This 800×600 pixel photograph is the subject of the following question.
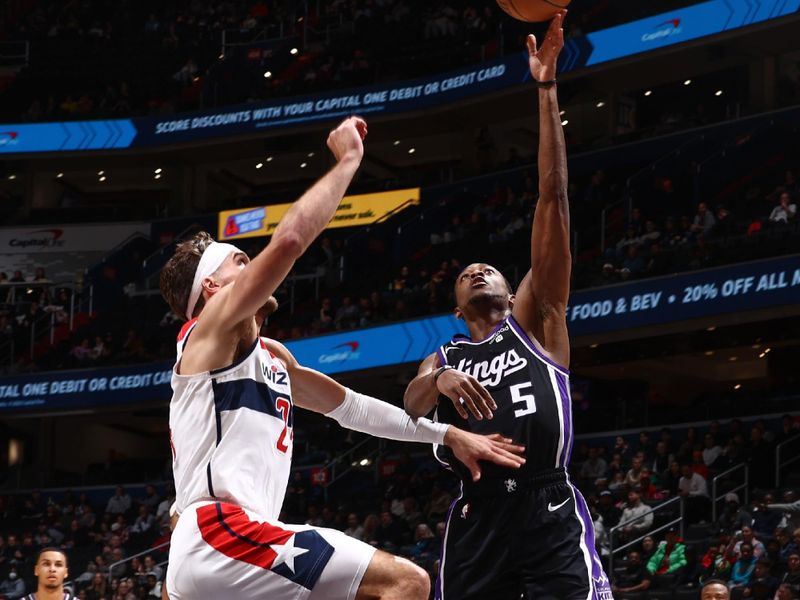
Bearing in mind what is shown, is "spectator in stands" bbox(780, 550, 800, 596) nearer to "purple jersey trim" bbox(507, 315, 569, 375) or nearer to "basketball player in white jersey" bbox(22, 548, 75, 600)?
"basketball player in white jersey" bbox(22, 548, 75, 600)

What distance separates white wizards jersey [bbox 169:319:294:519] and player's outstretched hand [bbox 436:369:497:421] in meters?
1.16

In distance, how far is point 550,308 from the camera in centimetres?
589

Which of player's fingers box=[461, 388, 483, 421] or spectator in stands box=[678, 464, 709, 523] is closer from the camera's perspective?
player's fingers box=[461, 388, 483, 421]

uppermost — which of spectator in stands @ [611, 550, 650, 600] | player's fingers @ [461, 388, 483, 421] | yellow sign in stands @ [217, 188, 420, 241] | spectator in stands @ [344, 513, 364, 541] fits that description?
yellow sign in stands @ [217, 188, 420, 241]

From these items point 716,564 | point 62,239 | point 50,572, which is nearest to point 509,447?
point 50,572

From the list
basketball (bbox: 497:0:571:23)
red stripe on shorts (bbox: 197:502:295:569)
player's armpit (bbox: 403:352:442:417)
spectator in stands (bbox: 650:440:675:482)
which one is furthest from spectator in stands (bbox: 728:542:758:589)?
red stripe on shorts (bbox: 197:502:295:569)

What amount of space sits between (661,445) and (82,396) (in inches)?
610

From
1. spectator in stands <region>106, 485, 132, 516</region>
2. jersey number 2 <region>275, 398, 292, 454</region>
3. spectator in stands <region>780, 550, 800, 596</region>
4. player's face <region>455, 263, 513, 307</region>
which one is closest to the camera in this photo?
jersey number 2 <region>275, 398, 292, 454</region>

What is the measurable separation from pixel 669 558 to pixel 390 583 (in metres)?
11.7

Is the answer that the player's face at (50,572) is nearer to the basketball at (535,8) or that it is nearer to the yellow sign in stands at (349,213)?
the basketball at (535,8)

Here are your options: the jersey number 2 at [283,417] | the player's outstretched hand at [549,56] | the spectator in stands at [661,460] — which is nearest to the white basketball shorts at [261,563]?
the jersey number 2 at [283,417]

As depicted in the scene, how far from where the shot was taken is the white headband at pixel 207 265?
473 centimetres

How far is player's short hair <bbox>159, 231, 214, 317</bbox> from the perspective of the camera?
4.77 m

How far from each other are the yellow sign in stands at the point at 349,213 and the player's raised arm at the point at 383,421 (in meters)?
24.5
